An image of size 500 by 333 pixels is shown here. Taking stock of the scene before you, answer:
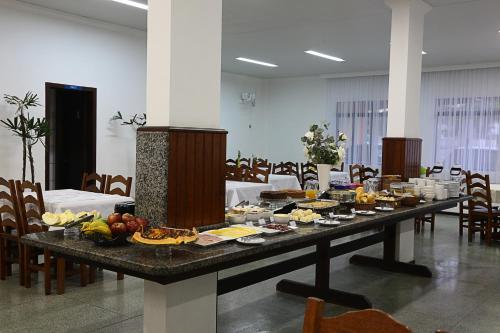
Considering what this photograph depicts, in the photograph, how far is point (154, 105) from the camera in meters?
2.88

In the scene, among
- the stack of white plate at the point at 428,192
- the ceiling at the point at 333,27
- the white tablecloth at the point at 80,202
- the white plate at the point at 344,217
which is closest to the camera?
the white plate at the point at 344,217

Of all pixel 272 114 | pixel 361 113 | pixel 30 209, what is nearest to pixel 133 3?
pixel 30 209

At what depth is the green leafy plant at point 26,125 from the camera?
6.61 meters

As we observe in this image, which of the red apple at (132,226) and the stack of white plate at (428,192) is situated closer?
the red apple at (132,226)

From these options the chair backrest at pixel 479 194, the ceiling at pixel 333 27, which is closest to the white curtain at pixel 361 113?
the ceiling at pixel 333 27

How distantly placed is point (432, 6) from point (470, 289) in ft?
11.4

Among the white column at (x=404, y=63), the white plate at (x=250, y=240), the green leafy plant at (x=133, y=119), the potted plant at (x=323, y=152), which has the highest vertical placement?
the white column at (x=404, y=63)

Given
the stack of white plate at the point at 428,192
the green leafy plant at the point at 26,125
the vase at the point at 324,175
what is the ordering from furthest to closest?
1. the green leafy plant at the point at 26,125
2. the stack of white plate at the point at 428,192
3. the vase at the point at 324,175

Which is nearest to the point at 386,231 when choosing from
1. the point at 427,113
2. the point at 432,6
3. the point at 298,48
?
the point at 432,6

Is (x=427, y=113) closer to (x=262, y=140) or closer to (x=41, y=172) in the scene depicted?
(x=262, y=140)

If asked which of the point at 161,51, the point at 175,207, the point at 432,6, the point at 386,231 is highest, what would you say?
the point at 432,6

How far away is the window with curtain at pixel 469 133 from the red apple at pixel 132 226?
9171mm

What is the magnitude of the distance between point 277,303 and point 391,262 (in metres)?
1.70

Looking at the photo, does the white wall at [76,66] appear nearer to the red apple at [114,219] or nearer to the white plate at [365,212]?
the red apple at [114,219]
